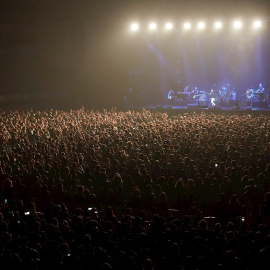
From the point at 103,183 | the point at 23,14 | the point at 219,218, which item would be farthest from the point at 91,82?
the point at 219,218

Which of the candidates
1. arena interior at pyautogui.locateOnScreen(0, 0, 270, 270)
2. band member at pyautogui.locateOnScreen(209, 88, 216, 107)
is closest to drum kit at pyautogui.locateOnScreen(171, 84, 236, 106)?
band member at pyautogui.locateOnScreen(209, 88, 216, 107)

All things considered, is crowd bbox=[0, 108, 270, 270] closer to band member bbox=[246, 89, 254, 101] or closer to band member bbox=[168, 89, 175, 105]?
band member bbox=[246, 89, 254, 101]

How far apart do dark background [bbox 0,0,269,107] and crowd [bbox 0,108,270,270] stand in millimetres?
15173

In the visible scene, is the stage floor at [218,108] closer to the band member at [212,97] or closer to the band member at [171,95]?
the band member at [212,97]

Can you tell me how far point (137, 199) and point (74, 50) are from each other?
26259mm

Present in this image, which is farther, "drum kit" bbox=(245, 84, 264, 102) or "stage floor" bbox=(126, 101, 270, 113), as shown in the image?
"drum kit" bbox=(245, 84, 264, 102)

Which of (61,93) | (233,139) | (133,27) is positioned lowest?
(233,139)

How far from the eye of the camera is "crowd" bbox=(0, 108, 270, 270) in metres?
7.18

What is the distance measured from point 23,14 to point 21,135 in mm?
19418

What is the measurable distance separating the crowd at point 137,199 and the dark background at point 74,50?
1517 centimetres

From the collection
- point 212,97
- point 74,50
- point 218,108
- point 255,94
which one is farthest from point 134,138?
point 74,50

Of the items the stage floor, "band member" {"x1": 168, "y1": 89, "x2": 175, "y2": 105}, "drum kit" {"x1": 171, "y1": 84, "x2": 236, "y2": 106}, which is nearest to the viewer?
the stage floor

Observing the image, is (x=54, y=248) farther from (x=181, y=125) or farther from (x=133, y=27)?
(x=133, y=27)

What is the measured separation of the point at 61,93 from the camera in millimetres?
35812
